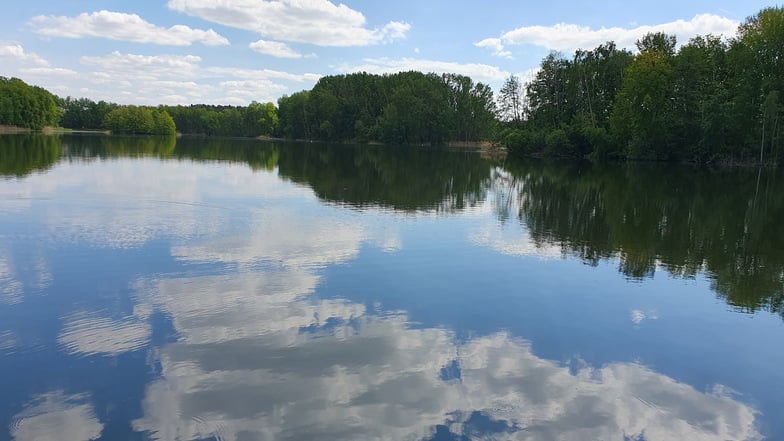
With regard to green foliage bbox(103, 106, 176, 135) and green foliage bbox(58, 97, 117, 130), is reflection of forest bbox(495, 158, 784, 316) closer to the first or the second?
green foliage bbox(103, 106, 176, 135)

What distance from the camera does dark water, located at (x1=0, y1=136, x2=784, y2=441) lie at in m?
6.66

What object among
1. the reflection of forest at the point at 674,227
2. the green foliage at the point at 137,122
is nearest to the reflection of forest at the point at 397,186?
the reflection of forest at the point at 674,227

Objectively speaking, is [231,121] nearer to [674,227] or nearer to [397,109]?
[397,109]

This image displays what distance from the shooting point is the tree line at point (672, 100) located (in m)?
55.1

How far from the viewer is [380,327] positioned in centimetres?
947

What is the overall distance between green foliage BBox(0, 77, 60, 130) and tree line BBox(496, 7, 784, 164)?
4203 inches

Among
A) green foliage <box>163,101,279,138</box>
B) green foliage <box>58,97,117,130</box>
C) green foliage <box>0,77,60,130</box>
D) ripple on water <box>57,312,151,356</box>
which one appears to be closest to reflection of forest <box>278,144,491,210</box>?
ripple on water <box>57,312,151,356</box>

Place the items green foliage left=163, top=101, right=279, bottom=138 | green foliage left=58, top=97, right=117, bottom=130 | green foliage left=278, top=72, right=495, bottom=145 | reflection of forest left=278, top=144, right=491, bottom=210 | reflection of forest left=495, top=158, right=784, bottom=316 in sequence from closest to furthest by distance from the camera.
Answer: reflection of forest left=495, top=158, right=784, bottom=316 → reflection of forest left=278, top=144, right=491, bottom=210 → green foliage left=278, top=72, right=495, bottom=145 → green foliage left=163, top=101, right=279, bottom=138 → green foliage left=58, top=97, right=117, bottom=130

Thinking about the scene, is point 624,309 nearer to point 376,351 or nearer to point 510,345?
point 510,345

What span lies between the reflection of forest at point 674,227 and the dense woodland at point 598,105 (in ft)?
76.0

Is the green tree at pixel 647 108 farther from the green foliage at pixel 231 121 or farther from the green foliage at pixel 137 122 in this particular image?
the green foliage at pixel 137 122

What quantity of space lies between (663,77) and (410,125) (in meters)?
61.1

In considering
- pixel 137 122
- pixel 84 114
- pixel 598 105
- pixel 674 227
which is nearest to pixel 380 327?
pixel 674 227

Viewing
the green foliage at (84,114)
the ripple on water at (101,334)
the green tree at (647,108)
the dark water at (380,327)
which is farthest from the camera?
the green foliage at (84,114)
